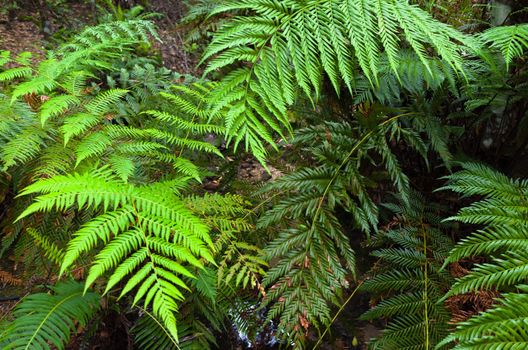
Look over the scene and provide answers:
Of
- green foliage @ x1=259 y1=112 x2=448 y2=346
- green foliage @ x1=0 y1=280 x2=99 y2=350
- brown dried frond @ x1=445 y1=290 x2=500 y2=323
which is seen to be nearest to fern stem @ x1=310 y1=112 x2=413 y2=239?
green foliage @ x1=259 y1=112 x2=448 y2=346

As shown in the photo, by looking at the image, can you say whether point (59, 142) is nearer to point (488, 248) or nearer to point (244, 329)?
point (244, 329)

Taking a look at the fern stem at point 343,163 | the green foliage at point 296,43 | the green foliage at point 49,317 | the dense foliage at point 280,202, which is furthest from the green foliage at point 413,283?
the green foliage at point 49,317

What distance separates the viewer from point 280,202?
1.55m

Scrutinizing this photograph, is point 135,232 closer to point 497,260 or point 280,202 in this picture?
point 280,202

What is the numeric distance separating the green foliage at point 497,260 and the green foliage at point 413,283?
173 millimetres

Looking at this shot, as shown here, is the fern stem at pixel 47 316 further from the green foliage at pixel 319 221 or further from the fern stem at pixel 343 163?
the fern stem at pixel 343 163

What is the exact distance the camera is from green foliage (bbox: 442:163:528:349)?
2.81ft

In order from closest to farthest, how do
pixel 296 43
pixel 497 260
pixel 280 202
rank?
pixel 497 260 < pixel 296 43 < pixel 280 202

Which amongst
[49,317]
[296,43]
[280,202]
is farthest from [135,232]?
[296,43]

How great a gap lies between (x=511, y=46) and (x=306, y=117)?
38.3 inches

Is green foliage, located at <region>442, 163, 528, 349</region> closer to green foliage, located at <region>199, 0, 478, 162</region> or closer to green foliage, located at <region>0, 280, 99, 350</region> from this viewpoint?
green foliage, located at <region>199, 0, 478, 162</region>

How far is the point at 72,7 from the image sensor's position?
610cm

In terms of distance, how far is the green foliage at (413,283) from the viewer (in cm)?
124

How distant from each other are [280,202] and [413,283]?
591mm
